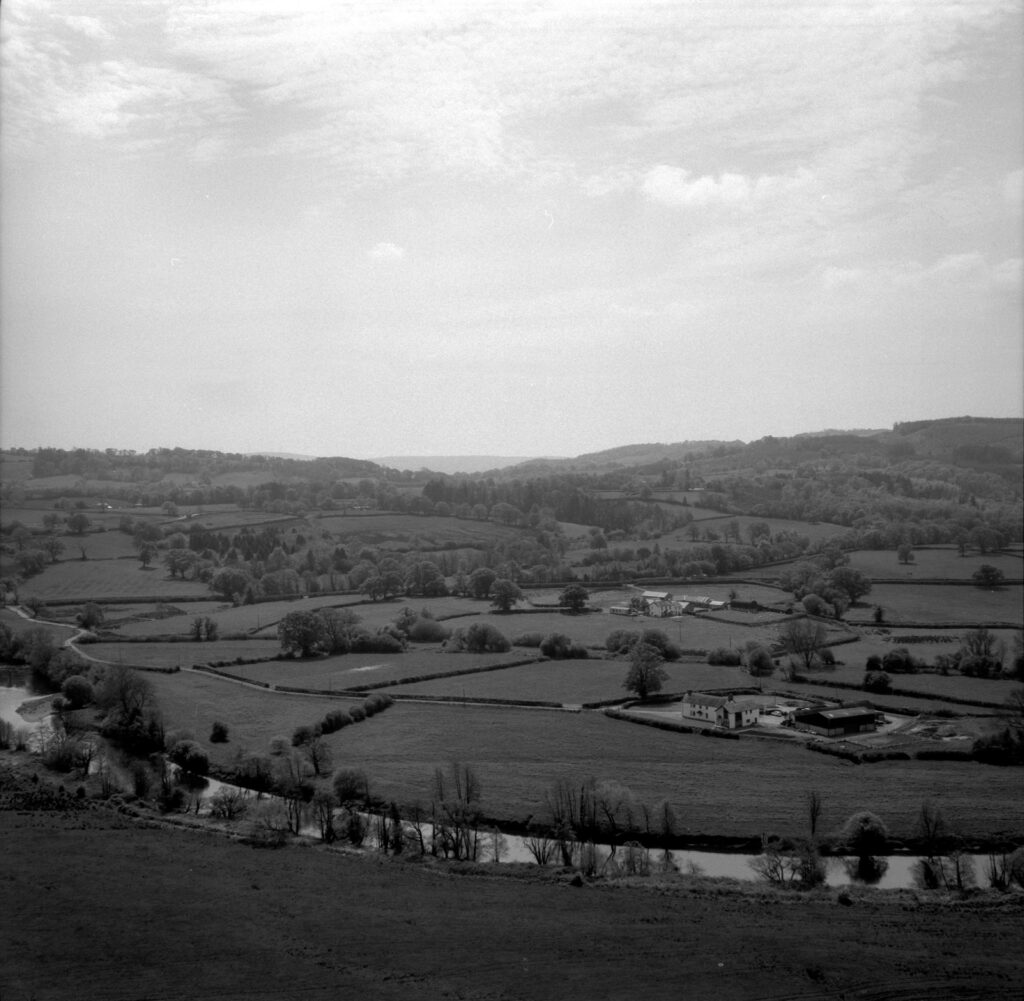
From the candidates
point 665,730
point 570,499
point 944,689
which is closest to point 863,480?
point 570,499

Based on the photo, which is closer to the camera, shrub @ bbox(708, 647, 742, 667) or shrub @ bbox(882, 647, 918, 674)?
shrub @ bbox(882, 647, 918, 674)

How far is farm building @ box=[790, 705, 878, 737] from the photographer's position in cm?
Result: 1733

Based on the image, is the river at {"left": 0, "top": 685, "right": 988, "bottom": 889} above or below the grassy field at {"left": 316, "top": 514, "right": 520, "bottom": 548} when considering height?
below

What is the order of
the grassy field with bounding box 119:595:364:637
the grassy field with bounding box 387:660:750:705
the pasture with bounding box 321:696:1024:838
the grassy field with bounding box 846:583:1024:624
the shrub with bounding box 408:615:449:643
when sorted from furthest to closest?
the shrub with bounding box 408:615:449:643, the grassy field with bounding box 119:595:364:637, the grassy field with bounding box 846:583:1024:624, the grassy field with bounding box 387:660:750:705, the pasture with bounding box 321:696:1024:838

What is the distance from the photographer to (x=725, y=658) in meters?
23.9

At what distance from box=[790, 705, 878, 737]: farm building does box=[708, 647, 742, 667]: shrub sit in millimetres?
5500

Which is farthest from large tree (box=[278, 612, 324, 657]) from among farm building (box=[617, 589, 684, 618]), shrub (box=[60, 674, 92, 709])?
farm building (box=[617, 589, 684, 618])

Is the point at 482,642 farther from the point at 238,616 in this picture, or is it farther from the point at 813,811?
the point at 813,811

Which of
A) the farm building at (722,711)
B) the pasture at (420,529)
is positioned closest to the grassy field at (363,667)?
the farm building at (722,711)

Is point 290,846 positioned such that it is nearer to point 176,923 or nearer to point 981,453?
point 176,923

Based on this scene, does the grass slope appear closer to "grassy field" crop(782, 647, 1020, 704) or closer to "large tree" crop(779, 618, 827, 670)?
"grassy field" crop(782, 647, 1020, 704)

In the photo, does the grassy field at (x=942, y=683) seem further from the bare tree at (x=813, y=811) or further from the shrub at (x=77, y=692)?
the shrub at (x=77, y=692)

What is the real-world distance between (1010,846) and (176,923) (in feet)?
33.0

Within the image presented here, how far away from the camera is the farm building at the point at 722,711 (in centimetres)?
1808
